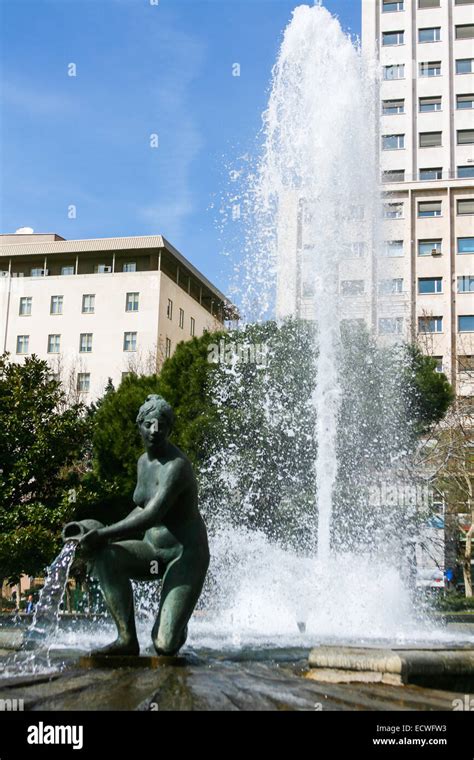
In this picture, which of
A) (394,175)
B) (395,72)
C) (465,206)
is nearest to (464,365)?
(465,206)

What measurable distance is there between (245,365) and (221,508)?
15.4 feet

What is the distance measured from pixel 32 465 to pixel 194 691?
15.4 meters

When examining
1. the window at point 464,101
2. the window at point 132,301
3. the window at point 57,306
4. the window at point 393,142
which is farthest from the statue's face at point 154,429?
the window at point 57,306

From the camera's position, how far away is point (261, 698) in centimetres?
496

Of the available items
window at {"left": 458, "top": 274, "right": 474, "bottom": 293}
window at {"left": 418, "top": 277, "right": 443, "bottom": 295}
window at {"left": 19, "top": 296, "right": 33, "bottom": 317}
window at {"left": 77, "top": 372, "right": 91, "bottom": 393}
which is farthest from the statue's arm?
window at {"left": 19, "top": 296, "right": 33, "bottom": 317}

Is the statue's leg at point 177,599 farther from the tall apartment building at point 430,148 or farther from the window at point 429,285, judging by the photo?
the window at point 429,285

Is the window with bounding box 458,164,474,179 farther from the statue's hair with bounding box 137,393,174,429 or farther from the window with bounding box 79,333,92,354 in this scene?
the statue's hair with bounding box 137,393,174,429

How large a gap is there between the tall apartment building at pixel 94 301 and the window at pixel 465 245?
14.2m

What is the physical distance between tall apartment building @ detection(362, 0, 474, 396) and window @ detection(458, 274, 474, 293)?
0.05 m

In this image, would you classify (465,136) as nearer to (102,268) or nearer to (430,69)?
(430,69)

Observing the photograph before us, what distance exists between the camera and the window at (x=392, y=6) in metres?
56.2

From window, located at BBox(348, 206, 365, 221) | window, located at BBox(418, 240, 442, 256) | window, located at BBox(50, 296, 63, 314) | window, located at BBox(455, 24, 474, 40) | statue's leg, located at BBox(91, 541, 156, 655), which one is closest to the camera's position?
statue's leg, located at BBox(91, 541, 156, 655)

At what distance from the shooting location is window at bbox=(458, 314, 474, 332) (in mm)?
49188

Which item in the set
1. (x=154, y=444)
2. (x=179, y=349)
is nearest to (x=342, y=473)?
(x=179, y=349)
